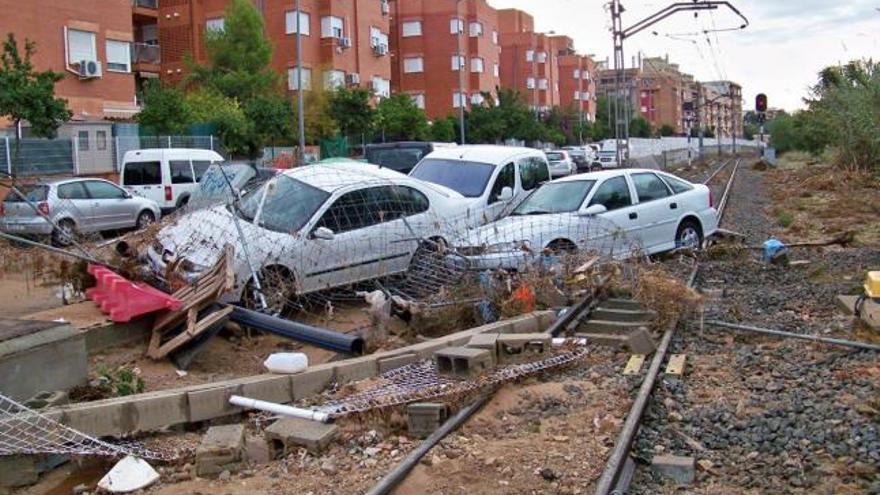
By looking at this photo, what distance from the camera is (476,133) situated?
196 feet

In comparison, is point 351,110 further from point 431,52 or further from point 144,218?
point 431,52

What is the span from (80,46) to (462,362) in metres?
32.7

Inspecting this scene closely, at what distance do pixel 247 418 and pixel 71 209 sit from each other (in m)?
15.2

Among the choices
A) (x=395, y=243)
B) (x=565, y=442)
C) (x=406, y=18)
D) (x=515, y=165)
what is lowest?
(x=565, y=442)

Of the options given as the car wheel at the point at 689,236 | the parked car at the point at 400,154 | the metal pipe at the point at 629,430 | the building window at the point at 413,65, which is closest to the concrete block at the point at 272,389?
the metal pipe at the point at 629,430

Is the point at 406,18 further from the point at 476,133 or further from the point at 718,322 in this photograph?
the point at 718,322

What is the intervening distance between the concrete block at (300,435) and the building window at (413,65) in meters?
66.4

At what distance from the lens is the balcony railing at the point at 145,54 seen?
45.8m

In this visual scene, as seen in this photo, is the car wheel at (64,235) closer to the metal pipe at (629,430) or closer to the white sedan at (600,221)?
the white sedan at (600,221)

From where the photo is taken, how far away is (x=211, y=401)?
6688 millimetres

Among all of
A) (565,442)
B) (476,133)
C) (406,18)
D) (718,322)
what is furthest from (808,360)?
(406,18)

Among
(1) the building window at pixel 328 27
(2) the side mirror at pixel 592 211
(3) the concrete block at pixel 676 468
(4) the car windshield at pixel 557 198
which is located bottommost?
(3) the concrete block at pixel 676 468

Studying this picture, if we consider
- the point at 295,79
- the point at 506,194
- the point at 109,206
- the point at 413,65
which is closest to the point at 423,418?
the point at 506,194

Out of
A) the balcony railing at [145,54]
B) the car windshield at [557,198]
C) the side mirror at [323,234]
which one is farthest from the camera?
the balcony railing at [145,54]
